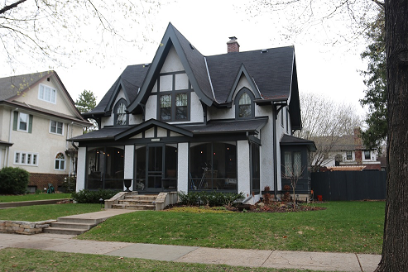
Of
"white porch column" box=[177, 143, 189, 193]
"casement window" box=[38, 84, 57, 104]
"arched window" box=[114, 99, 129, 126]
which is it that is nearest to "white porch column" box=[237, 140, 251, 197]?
"white porch column" box=[177, 143, 189, 193]

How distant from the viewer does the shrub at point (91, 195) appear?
17641 millimetres

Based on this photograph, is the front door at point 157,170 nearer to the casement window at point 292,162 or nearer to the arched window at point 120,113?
the arched window at point 120,113

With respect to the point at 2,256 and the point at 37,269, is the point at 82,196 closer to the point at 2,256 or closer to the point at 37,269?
the point at 2,256

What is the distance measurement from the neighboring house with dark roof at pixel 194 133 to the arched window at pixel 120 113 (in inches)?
2.4

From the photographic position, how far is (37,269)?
6.63 meters

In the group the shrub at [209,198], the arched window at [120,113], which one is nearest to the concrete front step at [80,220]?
the shrub at [209,198]

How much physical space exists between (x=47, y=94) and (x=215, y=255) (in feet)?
87.2

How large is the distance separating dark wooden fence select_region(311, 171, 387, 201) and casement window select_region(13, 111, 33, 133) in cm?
2166

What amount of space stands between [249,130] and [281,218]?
5.37m

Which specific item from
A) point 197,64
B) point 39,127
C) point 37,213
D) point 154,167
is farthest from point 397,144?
point 39,127

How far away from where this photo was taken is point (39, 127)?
28.1 metres

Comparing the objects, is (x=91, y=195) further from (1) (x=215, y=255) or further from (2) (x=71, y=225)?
(1) (x=215, y=255)

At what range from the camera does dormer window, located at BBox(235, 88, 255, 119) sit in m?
18.6

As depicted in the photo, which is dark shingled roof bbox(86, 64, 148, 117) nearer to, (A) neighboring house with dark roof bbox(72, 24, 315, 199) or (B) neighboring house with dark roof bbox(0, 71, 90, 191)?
(A) neighboring house with dark roof bbox(72, 24, 315, 199)
